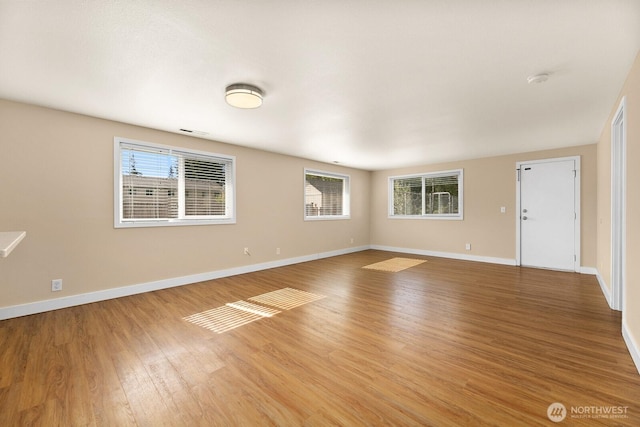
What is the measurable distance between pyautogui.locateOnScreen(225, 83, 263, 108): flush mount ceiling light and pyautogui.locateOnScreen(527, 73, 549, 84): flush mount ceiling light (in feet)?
8.07

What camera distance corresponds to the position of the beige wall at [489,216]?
16.4 ft

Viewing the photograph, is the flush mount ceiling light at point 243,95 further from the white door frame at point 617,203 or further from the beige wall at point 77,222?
the white door frame at point 617,203

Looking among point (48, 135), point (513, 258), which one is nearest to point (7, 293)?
point (48, 135)

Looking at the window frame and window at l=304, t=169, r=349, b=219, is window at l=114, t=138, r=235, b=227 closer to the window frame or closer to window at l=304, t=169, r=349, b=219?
the window frame

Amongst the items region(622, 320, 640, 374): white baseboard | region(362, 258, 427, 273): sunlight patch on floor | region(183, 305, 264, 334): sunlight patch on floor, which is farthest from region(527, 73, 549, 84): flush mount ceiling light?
region(362, 258, 427, 273): sunlight patch on floor

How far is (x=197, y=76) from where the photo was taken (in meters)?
2.50

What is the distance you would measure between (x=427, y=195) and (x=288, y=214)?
12.0 feet

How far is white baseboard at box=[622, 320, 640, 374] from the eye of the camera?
2025mm

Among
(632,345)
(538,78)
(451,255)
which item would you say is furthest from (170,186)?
(451,255)

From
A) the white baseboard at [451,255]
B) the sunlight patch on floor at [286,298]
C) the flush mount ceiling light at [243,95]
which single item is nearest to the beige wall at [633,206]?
the sunlight patch on floor at [286,298]

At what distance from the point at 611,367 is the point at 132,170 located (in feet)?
17.6

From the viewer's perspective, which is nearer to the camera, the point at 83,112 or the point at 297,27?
the point at 297,27

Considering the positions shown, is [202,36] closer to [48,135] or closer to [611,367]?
[48,135]

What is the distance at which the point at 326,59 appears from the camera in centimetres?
222
